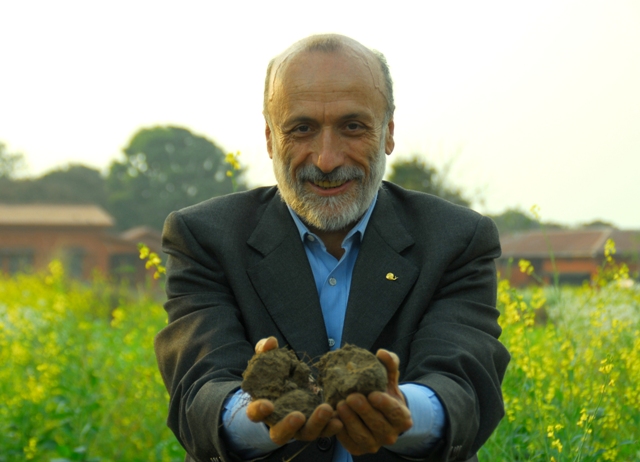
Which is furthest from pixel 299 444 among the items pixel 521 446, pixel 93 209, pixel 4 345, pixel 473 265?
pixel 93 209

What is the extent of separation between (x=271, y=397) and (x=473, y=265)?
1117 mm

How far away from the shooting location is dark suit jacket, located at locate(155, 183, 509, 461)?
2.45m

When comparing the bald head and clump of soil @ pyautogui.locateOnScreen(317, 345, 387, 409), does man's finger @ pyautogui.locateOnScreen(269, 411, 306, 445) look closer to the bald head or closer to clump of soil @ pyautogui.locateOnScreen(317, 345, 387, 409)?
clump of soil @ pyautogui.locateOnScreen(317, 345, 387, 409)

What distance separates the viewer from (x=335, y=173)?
272 centimetres

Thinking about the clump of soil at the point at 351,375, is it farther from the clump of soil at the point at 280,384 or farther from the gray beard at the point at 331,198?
the gray beard at the point at 331,198

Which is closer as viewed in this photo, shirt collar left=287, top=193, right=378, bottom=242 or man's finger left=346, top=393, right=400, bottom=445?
man's finger left=346, top=393, right=400, bottom=445

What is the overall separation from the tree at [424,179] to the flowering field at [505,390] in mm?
3929

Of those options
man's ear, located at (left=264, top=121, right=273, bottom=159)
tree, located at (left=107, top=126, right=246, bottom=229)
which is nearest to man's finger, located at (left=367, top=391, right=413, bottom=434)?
man's ear, located at (left=264, top=121, right=273, bottom=159)

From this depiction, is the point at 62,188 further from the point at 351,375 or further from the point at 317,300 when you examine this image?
the point at 351,375

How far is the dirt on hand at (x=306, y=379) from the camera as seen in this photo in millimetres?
1824

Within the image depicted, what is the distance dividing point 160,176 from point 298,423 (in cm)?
5700

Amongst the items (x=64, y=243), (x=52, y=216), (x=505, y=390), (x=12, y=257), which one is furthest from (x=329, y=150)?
(x=52, y=216)

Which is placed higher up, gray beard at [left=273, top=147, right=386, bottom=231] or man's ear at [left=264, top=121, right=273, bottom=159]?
man's ear at [left=264, top=121, right=273, bottom=159]

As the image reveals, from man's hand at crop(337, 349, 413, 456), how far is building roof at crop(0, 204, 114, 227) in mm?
43507
